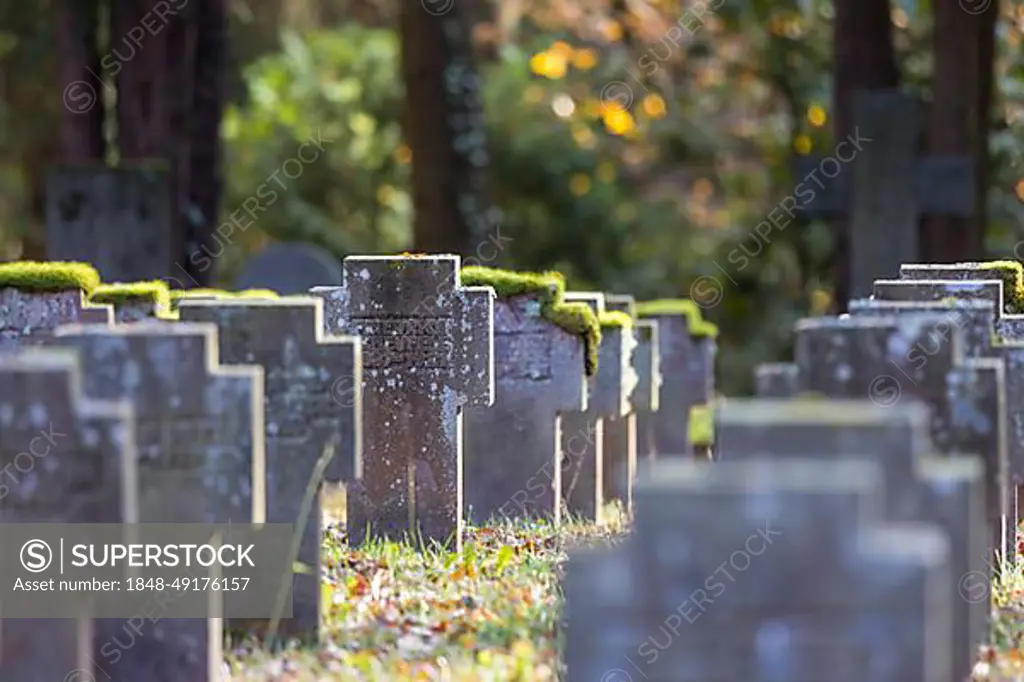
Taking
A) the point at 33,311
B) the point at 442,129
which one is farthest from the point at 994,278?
the point at 442,129

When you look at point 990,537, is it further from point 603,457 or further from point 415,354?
point 603,457

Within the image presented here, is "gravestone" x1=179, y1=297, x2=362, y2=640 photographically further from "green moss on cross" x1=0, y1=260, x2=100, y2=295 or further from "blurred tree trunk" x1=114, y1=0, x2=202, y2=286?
"blurred tree trunk" x1=114, y1=0, x2=202, y2=286

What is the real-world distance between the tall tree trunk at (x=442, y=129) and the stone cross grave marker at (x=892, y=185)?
159 inches

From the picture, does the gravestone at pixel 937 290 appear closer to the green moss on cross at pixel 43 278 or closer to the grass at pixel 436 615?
the grass at pixel 436 615

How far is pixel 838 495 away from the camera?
7098mm

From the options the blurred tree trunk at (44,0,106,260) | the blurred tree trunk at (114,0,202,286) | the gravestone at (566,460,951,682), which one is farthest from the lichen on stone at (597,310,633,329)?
the blurred tree trunk at (44,0,106,260)

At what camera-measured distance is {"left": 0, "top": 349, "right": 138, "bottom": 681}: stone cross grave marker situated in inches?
316

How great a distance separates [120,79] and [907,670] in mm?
18750

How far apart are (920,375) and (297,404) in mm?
2490

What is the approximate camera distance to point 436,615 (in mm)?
10508

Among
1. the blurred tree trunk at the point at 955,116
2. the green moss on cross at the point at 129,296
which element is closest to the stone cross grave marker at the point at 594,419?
the green moss on cross at the point at 129,296

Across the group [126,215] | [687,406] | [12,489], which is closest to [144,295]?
[12,489]

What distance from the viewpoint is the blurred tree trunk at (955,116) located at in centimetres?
2314

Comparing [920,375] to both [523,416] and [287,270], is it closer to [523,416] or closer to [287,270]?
[523,416]
